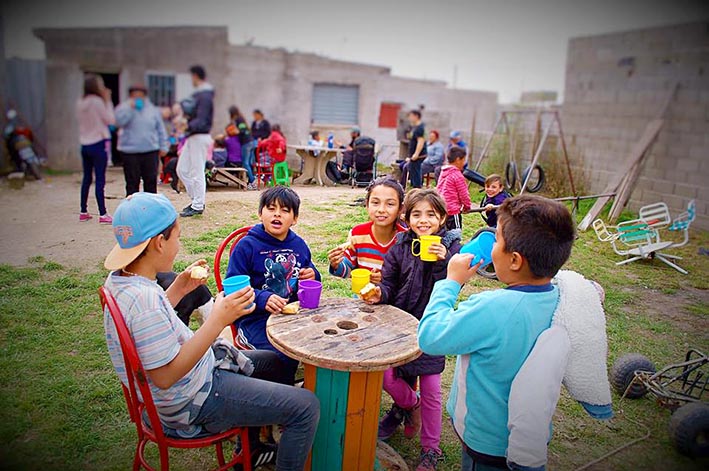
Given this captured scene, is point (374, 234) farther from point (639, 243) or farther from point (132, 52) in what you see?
point (639, 243)

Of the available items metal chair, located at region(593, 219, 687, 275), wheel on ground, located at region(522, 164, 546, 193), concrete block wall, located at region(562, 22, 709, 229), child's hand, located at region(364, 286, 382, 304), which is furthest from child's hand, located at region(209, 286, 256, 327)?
concrete block wall, located at region(562, 22, 709, 229)

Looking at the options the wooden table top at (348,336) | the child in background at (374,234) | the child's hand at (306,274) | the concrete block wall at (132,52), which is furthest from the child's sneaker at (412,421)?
the concrete block wall at (132,52)

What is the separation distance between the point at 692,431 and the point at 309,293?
2.28 metres

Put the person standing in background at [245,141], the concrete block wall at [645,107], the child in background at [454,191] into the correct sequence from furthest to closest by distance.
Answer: the concrete block wall at [645,107], the child in background at [454,191], the person standing in background at [245,141]

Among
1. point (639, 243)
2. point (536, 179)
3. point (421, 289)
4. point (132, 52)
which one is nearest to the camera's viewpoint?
point (421, 289)

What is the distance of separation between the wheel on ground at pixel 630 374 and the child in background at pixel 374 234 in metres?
1.89

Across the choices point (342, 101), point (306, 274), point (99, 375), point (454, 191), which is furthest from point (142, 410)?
point (342, 101)

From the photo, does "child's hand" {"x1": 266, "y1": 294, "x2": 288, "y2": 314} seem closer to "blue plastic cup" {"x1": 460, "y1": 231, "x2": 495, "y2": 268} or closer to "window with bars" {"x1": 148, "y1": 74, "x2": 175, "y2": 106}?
"blue plastic cup" {"x1": 460, "y1": 231, "x2": 495, "y2": 268}

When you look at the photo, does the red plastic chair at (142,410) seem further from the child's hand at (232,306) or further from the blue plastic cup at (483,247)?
the blue plastic cup at (483,247)

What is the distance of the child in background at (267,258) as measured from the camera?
8.13 ft

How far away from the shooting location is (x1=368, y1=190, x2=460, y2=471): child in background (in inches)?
96.2

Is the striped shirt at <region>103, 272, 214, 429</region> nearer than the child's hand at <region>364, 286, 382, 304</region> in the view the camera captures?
Yes

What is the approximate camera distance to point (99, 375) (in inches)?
121

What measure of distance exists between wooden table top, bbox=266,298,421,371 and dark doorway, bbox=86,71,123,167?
1525mm
